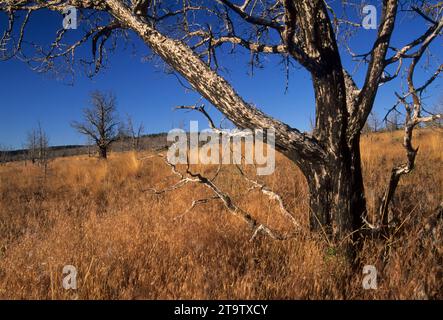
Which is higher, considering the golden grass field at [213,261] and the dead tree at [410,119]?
the dead tree at [410,119]

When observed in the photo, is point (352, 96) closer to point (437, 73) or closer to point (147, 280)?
point (437, 73)

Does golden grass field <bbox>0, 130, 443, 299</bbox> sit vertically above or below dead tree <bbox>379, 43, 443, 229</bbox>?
below

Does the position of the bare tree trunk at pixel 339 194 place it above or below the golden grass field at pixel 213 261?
above

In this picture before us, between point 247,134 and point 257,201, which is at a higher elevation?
point 247,134

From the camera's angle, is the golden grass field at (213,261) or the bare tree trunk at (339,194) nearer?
the golden grass field at (213,261)

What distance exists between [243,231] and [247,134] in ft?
4.72

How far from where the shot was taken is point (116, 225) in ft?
14.7

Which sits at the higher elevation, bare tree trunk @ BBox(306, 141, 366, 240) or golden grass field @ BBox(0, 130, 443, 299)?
bare tree trunk @ BBox(306, 141, 366, 240)

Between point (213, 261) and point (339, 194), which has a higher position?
point (339, 194)

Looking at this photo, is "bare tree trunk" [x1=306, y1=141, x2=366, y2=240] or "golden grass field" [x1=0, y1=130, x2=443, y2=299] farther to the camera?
"bare tree trunk" [x1=306, y1=141, x2=366, y2=240]
